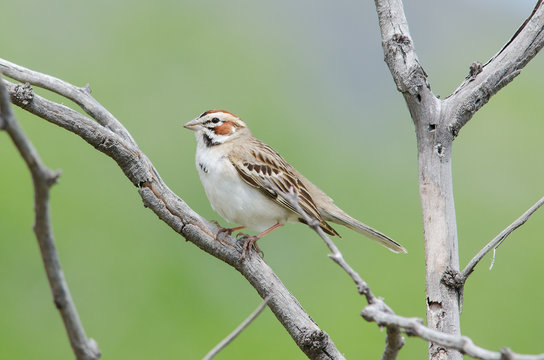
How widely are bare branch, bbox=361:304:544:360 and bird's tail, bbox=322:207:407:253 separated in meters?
2.56

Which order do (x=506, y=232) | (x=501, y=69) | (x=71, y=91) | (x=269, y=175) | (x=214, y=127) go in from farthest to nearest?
(x=214, y=127), (x=269, y=175), (x=71, y=91), (x=501, y=69), (x=506, y=232)

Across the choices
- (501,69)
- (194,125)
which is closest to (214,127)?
(194,125)

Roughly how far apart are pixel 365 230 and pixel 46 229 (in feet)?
10.4

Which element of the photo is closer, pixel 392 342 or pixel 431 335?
pixel 431 335

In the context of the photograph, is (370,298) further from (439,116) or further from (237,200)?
(237,200)

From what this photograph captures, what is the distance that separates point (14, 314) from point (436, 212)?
4.41 meters

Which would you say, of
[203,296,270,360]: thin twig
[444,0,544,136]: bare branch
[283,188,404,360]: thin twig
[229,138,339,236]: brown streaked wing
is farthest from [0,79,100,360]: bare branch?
[229,138,339,236]: brown streaked wing

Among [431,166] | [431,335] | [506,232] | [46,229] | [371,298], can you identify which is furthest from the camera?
[431,166]

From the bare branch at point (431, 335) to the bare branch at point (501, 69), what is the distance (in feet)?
4.93

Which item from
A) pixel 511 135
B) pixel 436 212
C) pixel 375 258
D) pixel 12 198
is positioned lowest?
pixel 12 198

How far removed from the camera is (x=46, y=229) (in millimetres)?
1869

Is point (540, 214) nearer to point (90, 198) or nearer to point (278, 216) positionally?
point (278, 216)

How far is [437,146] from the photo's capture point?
3.36 meters

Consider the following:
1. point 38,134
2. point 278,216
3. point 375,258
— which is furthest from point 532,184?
point 38,134
